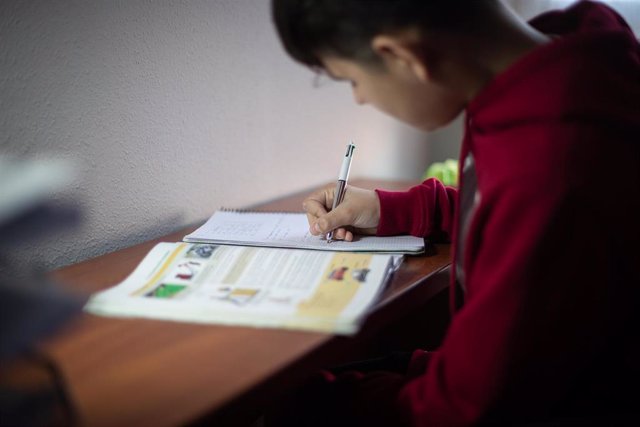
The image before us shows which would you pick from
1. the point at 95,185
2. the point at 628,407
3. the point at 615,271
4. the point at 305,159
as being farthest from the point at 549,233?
the point at 305,159

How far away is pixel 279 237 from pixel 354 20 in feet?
1.37

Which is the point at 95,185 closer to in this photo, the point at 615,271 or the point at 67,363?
the point at 67,363

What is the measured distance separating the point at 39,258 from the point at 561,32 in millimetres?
789

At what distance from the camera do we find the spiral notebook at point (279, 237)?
38.1 inches

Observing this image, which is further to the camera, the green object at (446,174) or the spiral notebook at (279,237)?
the green object at (446,174)

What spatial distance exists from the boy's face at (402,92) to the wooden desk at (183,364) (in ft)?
0.70

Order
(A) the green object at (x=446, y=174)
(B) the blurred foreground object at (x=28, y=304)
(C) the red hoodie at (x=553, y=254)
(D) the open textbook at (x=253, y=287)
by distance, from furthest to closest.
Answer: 1. (A) the green object at (x=446, y=174)
2. (D) the open textbook at (x=253, y=287)
3. (C) the red hoodie at (x=553, y=254)
4. (B) the blurred foreground object at (x=28, y=304)

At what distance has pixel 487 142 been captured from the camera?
739mm

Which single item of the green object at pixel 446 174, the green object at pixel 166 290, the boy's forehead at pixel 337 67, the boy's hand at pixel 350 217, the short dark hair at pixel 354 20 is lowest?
the green object at pixel 446 174

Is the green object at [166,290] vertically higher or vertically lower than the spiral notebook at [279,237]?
higher

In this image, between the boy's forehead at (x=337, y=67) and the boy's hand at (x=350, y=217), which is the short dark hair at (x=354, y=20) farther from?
the boy's hand at (x=350, y=217)

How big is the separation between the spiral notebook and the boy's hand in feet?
0.05

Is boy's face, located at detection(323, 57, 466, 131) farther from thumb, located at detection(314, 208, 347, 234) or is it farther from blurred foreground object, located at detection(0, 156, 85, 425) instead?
blurred foreground object, located at detection(0, 156, 85, 425)

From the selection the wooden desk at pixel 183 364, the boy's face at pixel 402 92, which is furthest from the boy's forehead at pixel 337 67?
the wooden desk at pixel 183 364
